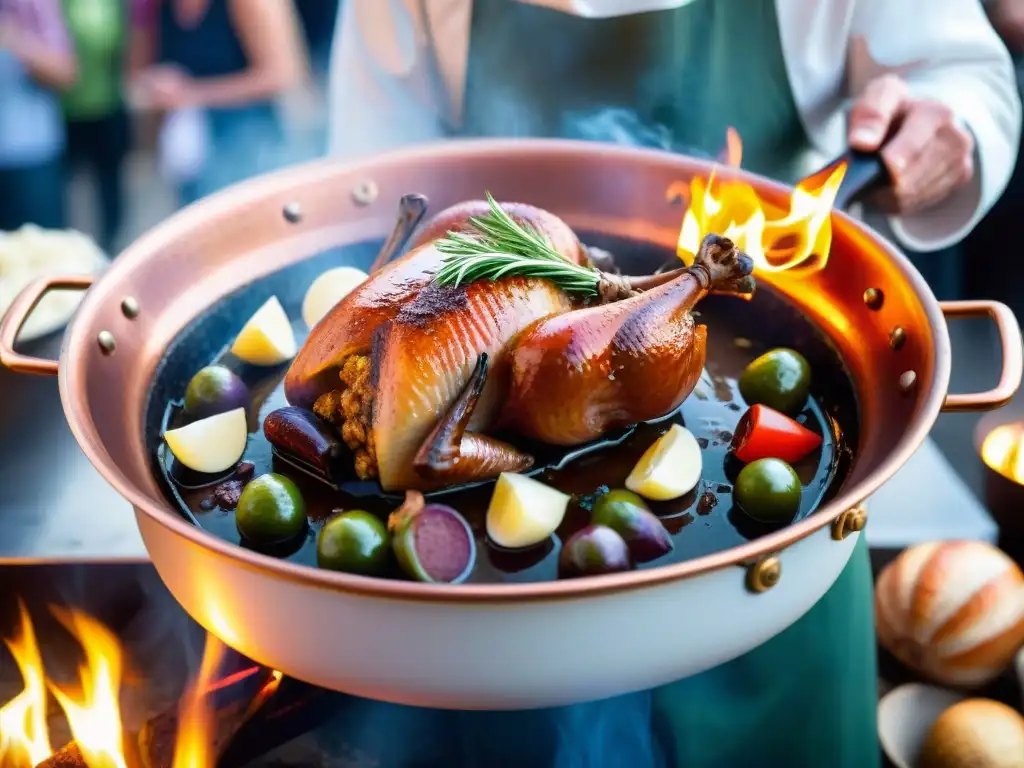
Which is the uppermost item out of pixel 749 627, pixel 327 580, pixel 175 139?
pixel 327 580

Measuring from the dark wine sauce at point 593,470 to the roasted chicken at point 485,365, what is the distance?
0.04 meters

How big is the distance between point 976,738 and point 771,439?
1.01m

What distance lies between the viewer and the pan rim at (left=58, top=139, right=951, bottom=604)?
1.01 metres

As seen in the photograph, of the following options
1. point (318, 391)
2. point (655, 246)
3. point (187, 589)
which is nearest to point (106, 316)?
point (318, 391)

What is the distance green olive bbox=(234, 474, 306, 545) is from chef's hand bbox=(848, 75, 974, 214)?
1.42 metres

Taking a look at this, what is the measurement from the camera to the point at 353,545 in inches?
47.6

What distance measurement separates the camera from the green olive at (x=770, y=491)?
4.33 ft

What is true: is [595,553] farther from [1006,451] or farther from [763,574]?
[1006,451]

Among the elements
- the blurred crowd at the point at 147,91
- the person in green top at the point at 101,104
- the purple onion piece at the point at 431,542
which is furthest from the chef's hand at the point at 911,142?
the person in green top at the point at 101,104

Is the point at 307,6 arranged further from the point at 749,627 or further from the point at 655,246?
the point at 749,627

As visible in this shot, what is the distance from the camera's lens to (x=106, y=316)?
160cm

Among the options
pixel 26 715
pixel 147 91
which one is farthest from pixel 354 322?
pixel 147 91

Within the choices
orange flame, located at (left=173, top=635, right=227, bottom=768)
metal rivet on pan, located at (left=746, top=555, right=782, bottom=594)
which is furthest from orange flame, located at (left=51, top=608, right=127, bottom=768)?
metal rivet on pan, located at (left=746, top=555, right=782, bottom=594)

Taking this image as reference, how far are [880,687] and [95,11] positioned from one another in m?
4.37
